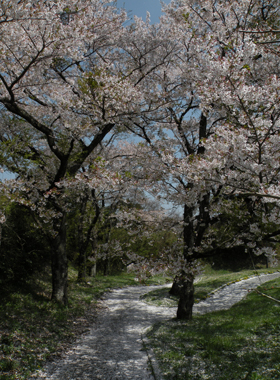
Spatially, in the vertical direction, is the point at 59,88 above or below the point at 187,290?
above

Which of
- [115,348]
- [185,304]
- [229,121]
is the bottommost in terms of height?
[115,348]

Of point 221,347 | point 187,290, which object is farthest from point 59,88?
point 221,347

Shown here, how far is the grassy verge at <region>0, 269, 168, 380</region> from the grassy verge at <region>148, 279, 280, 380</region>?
6.69ft

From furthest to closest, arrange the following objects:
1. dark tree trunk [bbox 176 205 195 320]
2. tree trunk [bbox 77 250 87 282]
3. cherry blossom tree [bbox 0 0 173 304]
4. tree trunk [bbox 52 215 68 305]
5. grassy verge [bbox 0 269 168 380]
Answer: tree trunk [bbox 77 250 87 282] → tree trunk [bbox 52 215 68 305] → dark tree trunk [bbox 176 205 195 320] → cherry blossom tree [bbox 0 0 173 304] → grassy verge [bbox 0 269 168 380]

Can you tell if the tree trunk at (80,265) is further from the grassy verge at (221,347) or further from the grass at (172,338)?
the grassy verge at (221,347)

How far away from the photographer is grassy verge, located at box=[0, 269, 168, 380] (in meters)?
4.36

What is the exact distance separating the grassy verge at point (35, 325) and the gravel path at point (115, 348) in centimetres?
28

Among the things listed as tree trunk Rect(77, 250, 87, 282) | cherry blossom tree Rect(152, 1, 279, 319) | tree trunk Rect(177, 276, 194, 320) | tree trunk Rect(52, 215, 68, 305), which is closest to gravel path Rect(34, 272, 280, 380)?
tree trunk Rect(177, 276, 194, 320)

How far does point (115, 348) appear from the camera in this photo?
5621mm

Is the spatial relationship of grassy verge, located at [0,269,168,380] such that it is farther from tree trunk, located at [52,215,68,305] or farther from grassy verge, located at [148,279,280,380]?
grassy verge, located at [148,279,280,380]

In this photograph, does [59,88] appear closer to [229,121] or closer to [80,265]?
[229,121]

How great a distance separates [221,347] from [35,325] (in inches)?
158

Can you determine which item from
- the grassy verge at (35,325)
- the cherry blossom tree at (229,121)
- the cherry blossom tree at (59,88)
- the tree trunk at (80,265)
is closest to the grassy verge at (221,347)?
the cherry blossom tree at (229,121)

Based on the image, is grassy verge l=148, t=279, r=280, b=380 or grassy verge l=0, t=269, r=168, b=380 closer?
grassy verge l=148, t=279, r=280, b=380
